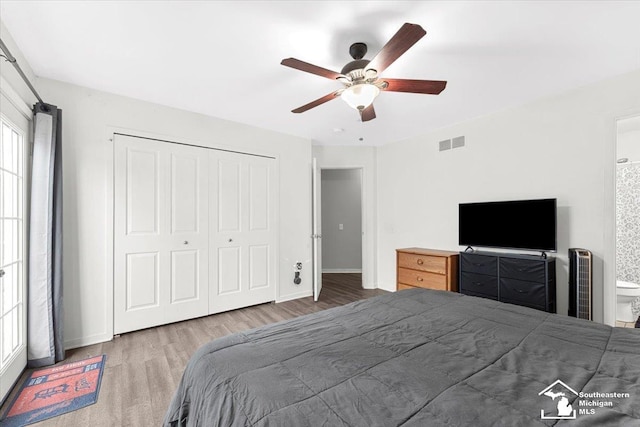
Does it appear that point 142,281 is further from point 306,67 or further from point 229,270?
point 306,67

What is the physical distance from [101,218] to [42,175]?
0.61 meters

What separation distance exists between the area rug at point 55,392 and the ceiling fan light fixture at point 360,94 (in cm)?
274

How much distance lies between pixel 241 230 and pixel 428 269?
250 centimetres

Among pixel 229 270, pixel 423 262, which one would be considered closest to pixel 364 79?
pixel 423 262

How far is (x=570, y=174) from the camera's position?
2.81 m

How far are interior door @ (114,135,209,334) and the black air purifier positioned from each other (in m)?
3.82

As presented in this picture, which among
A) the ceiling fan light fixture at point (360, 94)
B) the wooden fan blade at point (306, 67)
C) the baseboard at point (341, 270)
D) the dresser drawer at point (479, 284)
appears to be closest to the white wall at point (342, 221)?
the baseboard at point (341, 270)

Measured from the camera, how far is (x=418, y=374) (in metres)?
0.99

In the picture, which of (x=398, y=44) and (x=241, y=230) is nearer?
(x=398, y=44)

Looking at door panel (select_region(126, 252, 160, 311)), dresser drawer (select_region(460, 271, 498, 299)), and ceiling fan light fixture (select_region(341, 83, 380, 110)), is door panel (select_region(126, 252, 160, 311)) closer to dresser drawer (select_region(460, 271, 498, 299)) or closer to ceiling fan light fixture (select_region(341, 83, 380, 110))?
ceiling fan light fixture (select_region(341, 83, 380, 110))

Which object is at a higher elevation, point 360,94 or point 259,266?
point 360,94

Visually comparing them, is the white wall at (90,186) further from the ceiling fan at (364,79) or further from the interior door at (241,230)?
the ceiling fan at (364,79)

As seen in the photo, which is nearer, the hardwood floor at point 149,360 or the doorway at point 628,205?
the hardwood floor at point 149,360

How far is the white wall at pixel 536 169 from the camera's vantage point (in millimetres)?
2600
